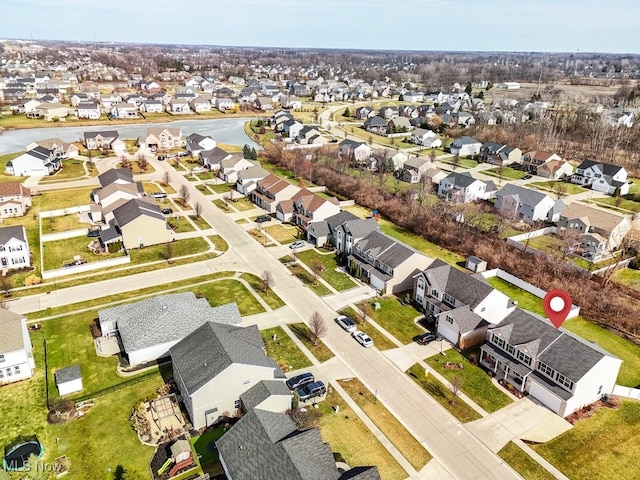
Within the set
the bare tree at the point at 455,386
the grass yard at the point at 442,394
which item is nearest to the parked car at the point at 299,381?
the grass yard at the point at 442,394

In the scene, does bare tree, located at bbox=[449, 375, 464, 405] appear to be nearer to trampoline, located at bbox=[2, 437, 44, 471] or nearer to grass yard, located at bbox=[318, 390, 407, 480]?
grass yard, located at bbox=[318, 390, 407, 480]

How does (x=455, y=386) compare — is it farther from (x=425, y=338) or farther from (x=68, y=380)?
(x=68, y=380)

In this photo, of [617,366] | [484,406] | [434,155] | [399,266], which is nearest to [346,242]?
[399,266]

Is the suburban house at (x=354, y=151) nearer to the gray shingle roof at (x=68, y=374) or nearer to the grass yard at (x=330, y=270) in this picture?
the grass yard at (x=330, y=270)


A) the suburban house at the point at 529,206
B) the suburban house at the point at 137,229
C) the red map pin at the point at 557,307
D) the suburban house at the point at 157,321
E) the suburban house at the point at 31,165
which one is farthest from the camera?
the suburban house at the point at 31,165

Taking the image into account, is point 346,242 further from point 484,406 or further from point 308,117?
point 308,117

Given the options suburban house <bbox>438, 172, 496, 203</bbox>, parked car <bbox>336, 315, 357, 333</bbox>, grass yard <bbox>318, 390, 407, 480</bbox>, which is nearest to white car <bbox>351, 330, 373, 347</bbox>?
parked car <bbox>336, 315, 357, 333</bbox>
